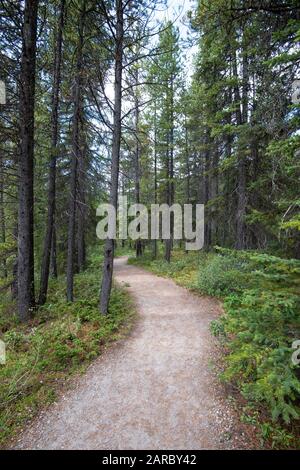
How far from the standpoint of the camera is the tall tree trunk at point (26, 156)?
263 inches

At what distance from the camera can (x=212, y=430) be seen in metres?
3.31

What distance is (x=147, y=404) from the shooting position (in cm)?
385

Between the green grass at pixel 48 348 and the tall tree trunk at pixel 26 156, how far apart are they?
1.09 metres

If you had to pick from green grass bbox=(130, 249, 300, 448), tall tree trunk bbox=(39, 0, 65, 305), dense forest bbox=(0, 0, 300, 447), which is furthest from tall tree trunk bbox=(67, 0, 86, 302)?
green grass bbox=(130, 249, 300, 448)

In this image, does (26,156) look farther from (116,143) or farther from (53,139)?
(116,143)

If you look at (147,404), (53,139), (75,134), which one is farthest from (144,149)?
(147,404)

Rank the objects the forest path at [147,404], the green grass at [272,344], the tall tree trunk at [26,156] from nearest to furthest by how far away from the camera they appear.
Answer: the green grass at [272,344] → the forest path at [147,404] → the tall tree trunk at [26,156]

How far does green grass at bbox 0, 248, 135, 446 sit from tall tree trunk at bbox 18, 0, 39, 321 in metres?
1.09

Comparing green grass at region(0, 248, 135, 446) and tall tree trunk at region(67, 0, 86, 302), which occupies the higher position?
tall tree trunk at region(67, 0, 86, 302)

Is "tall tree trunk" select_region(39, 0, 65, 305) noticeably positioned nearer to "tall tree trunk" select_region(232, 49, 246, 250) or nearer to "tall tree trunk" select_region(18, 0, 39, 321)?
"tall tree trunk" select_region(18, 0, 39, 321)

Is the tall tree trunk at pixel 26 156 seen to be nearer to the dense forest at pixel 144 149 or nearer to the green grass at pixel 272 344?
the dense forest at pixel 144 149

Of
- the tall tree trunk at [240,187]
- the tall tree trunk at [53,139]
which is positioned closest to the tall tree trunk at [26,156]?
the tall tree trunk at [53,139]

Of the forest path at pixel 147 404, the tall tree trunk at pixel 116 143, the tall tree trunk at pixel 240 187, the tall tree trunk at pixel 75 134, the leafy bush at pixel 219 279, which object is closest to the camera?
the forest path at pixel 147 404

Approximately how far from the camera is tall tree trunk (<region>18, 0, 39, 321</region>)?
6.68 meters
